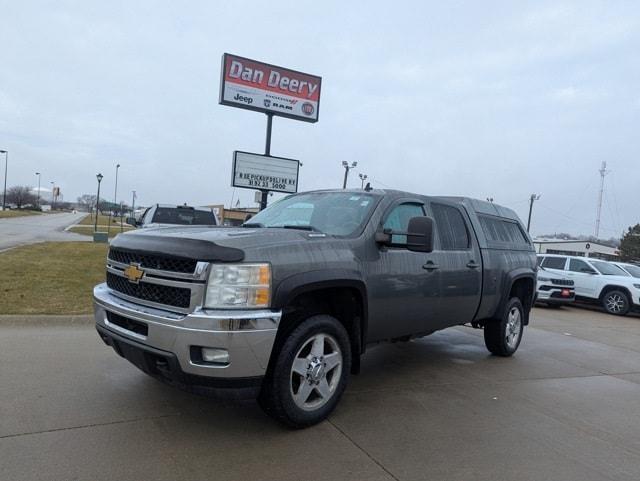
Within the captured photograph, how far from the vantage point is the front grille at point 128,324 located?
12.2 ft

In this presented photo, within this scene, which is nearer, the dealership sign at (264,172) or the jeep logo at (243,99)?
the dealership sign at (264,172)

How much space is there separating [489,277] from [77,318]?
5.59 meters

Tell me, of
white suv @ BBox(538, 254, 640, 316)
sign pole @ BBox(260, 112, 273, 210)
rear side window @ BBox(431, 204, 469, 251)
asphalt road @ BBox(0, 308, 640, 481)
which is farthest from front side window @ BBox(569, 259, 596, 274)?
rear side window @ BBox(431, 204, 469, 251)

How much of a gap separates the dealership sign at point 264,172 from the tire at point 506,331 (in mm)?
9067

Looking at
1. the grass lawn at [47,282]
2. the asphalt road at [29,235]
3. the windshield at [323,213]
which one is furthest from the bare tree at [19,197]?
the windshield at [323,213]

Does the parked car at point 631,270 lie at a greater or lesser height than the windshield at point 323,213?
lesser

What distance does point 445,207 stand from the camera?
19.3 ft

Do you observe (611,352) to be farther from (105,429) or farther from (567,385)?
(105,429)

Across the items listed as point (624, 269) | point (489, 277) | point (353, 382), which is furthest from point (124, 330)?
point (624, 269)

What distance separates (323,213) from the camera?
4.99m

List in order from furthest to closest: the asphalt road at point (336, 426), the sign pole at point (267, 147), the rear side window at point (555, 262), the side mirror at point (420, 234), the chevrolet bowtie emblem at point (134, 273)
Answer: the rear side window at point (555, 262)
the sign pole at point (267, 147)
the side mirror at point (420, 234)
the chevrolet bowtie emblem at point (134, 273)
the asphalt road at point (336, 426)

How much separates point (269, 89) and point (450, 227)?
1082 cm

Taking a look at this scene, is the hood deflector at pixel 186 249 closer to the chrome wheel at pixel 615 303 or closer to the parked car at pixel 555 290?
the parked car at pixel 555 290

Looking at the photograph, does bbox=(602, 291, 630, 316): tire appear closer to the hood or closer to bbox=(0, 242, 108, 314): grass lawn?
the hood
